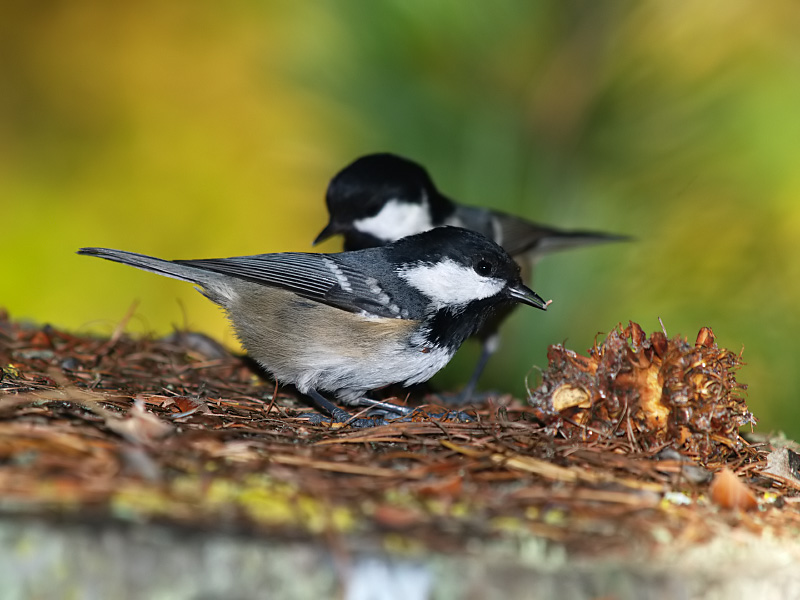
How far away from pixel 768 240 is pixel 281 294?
2.11 meters

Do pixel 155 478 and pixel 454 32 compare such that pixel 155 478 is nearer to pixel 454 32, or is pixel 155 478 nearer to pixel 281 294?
pixel 281 294

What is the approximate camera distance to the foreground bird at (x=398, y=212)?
2914 millimetres

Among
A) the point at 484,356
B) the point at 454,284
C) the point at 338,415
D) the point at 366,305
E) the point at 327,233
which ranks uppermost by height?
the point at 327,233

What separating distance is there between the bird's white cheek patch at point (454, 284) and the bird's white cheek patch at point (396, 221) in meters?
0.81

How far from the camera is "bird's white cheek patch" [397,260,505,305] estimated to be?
86.6 inches

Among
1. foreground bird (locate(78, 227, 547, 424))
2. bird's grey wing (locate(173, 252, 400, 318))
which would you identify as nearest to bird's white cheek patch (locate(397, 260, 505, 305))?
foreground bird (locate(78, 227, 547, 424))

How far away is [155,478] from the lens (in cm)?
118

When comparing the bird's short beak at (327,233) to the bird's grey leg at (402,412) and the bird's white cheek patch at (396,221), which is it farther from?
the bird's grey leg at (402,412)

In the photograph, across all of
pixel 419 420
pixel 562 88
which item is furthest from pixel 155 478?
pixel 562 88

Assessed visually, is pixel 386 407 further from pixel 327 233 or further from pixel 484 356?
pixel 484 356

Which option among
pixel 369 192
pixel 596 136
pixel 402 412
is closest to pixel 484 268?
pixel 402 412

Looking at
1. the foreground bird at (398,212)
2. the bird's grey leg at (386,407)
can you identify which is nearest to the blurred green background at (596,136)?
the foreground bird at (398,212)

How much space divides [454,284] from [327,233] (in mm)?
829

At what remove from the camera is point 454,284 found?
2217 millimetres
